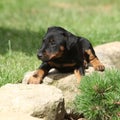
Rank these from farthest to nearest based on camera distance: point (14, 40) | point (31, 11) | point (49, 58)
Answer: point (31, 11), point (14, 40), point (49, 58)

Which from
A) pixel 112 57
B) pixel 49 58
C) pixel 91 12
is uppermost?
pixel 49 58

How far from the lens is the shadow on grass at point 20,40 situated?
9235mm

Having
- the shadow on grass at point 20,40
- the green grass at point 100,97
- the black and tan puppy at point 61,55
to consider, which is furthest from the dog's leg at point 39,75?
the shadow on grass at point 20,40

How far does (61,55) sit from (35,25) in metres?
6.42

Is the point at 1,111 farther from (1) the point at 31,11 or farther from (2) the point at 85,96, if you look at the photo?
(1) the point at 31,11

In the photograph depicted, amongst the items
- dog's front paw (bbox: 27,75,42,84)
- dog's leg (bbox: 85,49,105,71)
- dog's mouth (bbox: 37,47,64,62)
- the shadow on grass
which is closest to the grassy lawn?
the shadow on grass

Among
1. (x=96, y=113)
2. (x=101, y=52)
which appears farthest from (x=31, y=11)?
(x=96, y=113)

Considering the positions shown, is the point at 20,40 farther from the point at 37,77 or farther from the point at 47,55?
the point at 47,55

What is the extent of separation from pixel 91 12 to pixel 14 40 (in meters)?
5.39

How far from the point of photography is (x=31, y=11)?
1491cm

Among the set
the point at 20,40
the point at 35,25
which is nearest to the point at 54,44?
the point at 20,40

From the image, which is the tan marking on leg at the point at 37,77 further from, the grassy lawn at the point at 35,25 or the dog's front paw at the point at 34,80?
the grassy lawn at the point at 35,25

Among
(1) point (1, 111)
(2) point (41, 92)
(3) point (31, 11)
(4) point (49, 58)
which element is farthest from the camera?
(3) point (31, 11)

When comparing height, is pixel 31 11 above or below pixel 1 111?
below
